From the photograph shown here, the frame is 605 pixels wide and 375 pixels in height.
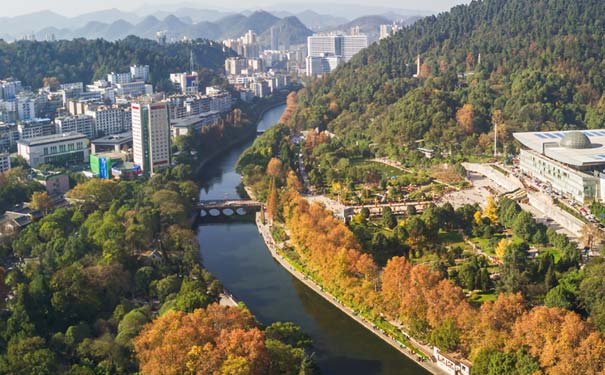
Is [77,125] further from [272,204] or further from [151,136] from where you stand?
[272,204]

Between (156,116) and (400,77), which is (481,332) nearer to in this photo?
(156,116)

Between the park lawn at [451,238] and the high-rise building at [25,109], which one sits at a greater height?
the high-rise building at [25,109]

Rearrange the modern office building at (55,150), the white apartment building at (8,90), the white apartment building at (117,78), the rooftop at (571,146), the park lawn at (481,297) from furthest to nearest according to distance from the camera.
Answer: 1. the white apartment building at (117,78)
2. the white apartment building at (8,90)
3. the modern office building at (55,150)
4. the rooftop at (571,146)
5. the park lawn at (481,297)

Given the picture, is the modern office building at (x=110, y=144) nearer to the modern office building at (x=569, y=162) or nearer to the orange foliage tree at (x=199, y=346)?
the modern office building at (x=569, y=162)

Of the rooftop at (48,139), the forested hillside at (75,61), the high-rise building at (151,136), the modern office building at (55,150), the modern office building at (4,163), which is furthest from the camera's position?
the forested hillside at (75,61)

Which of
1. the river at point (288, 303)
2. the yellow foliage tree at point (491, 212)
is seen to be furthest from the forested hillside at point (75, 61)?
the yellow foliage tree at point (491, 212)

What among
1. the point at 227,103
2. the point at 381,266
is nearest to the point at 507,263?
the point at 381,266
